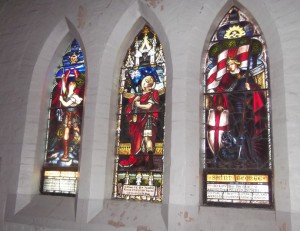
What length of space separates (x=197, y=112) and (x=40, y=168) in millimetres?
2498

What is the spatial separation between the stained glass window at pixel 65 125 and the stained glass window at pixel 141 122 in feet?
2.23

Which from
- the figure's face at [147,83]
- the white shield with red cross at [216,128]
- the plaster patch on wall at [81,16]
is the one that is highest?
the plaster patch on wall at [81,16]

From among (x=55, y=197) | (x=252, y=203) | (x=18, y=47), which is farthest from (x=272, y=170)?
(x=18, y=47)

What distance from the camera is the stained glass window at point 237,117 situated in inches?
171

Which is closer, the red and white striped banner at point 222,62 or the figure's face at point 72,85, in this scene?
the red and white striped banner at point 222,62

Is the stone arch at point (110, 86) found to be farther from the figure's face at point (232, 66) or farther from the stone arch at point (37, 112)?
the figure's face at point (232, 66)

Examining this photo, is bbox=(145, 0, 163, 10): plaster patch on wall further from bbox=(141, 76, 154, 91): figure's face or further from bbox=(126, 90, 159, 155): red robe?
bbox=(126, 90, 159, 155): red robe

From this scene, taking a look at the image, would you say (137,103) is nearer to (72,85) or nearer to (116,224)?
(72,85)

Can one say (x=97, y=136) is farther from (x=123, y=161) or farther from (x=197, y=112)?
(x=197, y=112)

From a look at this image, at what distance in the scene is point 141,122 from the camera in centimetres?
514

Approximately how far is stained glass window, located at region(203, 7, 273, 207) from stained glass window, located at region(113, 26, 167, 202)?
631 mm

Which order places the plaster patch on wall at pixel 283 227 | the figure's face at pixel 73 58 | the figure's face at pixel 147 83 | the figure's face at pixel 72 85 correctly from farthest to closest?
the figure's face at pixel 73 58
the figure's face at pixel 72 85
the figure's face at pixel 147 83
the plaster patch on wall at pixel 283 227

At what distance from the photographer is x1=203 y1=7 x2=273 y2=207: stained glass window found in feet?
14.2

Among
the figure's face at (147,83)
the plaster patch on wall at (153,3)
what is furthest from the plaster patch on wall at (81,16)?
the figure's face at (147,83)
